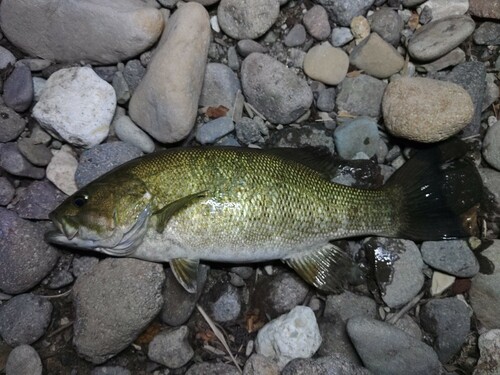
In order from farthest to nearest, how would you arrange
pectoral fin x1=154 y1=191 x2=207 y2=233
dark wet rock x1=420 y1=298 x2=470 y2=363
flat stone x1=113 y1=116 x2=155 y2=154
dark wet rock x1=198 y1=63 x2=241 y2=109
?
1. dark wet rock x1=198 y1=63 x2=241 y2=109
2. flat stone x1=113 y1=116 x2=155 y2=154
3. dark wet rock x1=420 y1=298 x2=470 y2=363
4. pectoral fin x1=154 y1=191 x2=207 y2=233

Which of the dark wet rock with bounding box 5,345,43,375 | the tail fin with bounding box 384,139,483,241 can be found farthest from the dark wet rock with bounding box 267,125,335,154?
the dark wet rock with bounding box 5,345,43,375

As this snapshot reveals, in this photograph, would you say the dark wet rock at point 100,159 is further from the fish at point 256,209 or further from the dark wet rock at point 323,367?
the dark wet rock at point 323,367

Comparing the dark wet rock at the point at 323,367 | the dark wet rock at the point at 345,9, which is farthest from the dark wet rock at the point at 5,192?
the dark wet rock at the point at 345,9

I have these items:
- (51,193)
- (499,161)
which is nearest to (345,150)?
(499,161)

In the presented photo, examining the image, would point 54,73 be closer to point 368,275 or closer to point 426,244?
point 368,275

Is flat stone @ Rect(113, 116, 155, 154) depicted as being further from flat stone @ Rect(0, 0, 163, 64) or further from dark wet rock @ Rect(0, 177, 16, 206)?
dark wet rock @ Rect(0, 177, 16, 206)

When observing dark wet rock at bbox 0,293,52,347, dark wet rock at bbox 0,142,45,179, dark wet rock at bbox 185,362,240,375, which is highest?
dark wet rock at bbox 0,142,45,179

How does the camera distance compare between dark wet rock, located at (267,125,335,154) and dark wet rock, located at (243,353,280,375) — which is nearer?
dark wet rock, located at (243,353,280,375)
